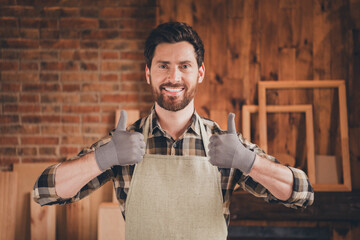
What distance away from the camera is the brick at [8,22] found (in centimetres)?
264

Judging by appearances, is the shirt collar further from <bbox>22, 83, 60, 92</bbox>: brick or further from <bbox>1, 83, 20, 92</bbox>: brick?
<bbox>1, 83, 20, 92</bbox>: brick

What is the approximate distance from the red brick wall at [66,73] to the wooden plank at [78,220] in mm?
415

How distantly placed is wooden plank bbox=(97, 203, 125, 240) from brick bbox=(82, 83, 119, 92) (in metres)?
0.91

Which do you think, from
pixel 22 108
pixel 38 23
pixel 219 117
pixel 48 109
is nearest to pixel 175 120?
pixel 219 117

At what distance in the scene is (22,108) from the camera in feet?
8.57

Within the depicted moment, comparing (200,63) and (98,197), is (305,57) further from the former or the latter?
(98,197)

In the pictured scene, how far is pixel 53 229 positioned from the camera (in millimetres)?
2436

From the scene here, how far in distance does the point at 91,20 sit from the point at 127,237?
1867 millimetres

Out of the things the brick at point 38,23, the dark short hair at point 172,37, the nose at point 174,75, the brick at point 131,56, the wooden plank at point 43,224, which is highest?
the brick at point 38,23

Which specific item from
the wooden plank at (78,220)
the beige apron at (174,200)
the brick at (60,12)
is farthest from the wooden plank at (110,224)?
the brick at (60,12)

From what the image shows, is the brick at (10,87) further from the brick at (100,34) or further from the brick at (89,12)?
the brick at (89,12)

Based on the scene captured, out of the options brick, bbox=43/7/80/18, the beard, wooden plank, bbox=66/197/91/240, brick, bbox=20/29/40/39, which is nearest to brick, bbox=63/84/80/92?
brick, bbox=20/29/40/39

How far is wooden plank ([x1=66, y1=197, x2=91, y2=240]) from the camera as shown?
2.48 metres

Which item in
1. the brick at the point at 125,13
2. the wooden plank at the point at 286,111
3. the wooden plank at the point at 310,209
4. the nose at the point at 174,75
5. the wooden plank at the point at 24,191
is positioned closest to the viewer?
the nose at the point at 174,75
